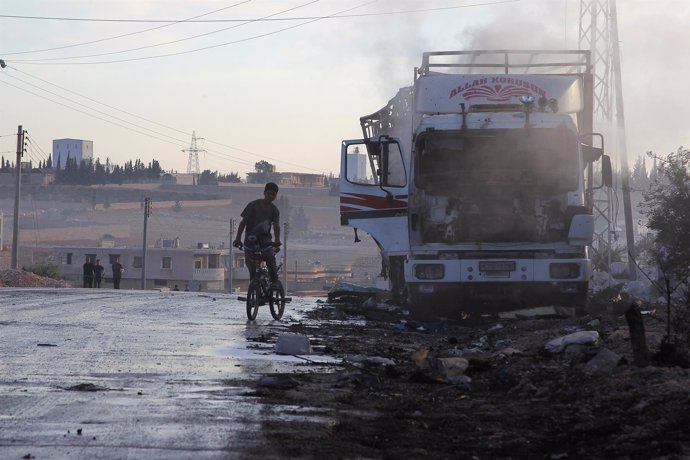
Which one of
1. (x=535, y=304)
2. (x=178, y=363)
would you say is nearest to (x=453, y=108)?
(x=535, y=304)

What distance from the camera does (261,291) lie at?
15.5 metres

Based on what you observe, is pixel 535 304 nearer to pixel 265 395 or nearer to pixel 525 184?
pixel 525 184

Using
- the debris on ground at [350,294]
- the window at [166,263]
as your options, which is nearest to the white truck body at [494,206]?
→ the debris on ground at [350,294]

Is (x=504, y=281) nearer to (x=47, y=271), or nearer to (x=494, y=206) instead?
(x=494, y=206)

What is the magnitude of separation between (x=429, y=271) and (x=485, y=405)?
894 cm

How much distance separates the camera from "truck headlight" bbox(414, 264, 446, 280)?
52.3ft

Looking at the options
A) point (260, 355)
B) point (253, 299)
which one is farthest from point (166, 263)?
point (260, 355)

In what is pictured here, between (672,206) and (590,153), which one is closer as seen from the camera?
(590,153)

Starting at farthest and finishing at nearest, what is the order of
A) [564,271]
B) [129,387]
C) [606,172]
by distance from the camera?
[606,172]
[564,271]
[129,387]

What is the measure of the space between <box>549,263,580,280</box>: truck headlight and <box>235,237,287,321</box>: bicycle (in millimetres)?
3930

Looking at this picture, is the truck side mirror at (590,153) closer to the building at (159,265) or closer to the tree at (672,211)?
the tree at (672,211)

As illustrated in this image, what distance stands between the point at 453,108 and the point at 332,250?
133440 mm

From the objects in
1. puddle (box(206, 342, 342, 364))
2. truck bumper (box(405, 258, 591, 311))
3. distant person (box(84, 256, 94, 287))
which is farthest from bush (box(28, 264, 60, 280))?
puddle (box(206, 342, 342, 364))

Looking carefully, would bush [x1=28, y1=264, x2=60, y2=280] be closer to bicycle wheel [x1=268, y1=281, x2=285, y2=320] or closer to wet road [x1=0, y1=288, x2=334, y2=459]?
bicycle wheel [x1=268, y1=281, x2=285, y2=320]
